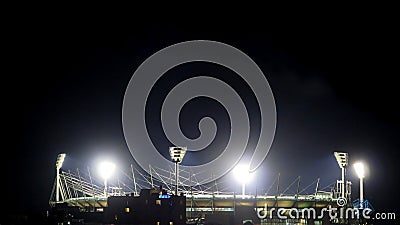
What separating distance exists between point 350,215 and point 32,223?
39.0 meters

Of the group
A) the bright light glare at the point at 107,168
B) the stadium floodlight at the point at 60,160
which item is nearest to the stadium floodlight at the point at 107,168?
the bright light glare at the point at 107,168

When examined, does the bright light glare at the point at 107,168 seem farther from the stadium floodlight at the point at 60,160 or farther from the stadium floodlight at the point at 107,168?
the stadium floodlight at the point at 60,160

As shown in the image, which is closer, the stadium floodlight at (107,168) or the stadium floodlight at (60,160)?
the stadium floodlight at (107,168)

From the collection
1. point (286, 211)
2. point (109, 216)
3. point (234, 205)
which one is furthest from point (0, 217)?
point (286, 211)

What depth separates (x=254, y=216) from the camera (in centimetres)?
7000

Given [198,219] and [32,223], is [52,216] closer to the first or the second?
[32,223]

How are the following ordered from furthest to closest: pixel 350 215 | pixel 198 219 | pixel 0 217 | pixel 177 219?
1. pixel 0 217
2. pixel 198 219
3. pixel 350 215
4. pixel 177 219

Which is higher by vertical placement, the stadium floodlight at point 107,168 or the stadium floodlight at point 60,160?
the stadium floodlight at point 60,160

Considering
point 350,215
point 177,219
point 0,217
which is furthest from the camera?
point 0,217

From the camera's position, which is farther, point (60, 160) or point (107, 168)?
point (60, 160)

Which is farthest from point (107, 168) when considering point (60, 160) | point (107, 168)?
point (60, 160)

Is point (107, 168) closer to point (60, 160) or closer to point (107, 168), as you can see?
point (107, 168)

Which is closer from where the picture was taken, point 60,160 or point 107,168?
point 107,168

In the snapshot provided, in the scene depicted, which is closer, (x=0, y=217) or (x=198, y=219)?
(x=198, y=219)
